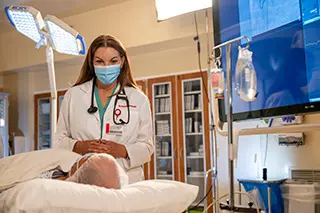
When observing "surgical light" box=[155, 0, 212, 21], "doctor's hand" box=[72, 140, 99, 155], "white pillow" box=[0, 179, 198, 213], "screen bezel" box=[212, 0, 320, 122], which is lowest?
"white pillow" box=[0, 179, 198, 213]

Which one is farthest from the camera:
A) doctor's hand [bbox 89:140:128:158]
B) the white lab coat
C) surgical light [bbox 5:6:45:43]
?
surgical light [bbox 5:6:45:43]

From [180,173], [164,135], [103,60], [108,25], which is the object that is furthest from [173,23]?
[103,60]

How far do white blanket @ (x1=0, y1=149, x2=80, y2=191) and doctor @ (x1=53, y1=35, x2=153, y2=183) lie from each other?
15.9 inches

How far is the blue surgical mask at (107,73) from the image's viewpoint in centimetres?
151

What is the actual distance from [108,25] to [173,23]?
0.83 m

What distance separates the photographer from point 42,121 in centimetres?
513

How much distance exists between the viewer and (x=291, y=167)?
2912 millimetres

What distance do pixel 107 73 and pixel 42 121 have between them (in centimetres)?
393

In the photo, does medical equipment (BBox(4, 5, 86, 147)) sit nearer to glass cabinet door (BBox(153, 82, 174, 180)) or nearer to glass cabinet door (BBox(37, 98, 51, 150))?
glass cabinet door (BBox(153, 82, 174, 180))

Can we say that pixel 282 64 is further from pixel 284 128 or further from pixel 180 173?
pixel 180 173

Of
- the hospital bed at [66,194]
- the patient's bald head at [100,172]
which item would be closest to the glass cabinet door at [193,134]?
the hospital bed at [66,194]

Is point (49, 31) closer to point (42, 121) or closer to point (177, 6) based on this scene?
point (177, 6)

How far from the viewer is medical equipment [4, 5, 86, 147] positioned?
1.81 meters

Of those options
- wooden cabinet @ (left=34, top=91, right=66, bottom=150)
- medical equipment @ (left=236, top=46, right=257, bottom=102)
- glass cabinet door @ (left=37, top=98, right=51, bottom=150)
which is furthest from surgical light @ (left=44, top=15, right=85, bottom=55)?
glass cabinet door @ (left=37, top=98, right=51, bottom=150)
